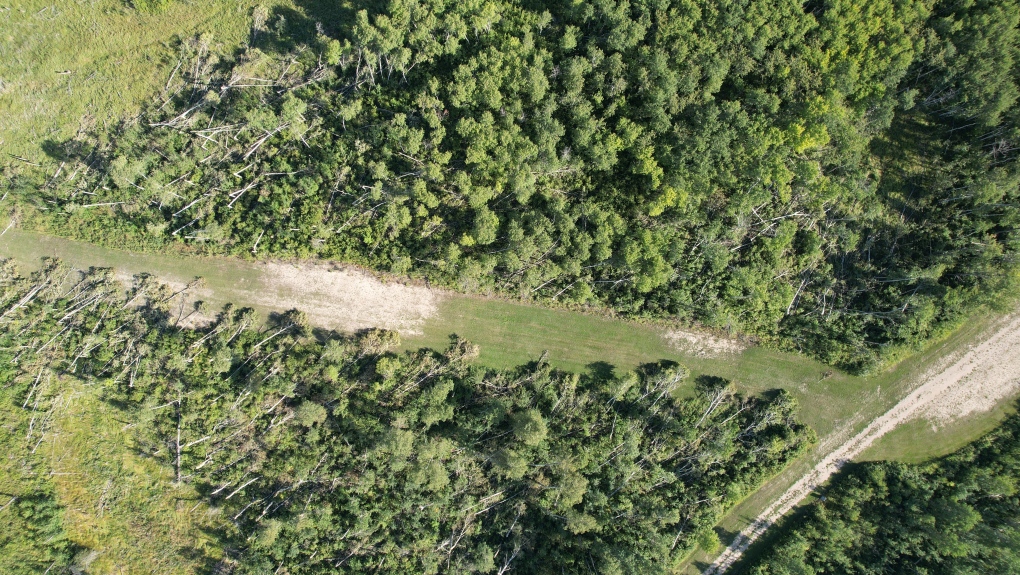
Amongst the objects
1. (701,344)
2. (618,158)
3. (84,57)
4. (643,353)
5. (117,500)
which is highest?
(84,57)

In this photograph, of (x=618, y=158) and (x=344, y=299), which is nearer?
(x=618, y=158)

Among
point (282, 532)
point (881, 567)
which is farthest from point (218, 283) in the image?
point (881, 567)

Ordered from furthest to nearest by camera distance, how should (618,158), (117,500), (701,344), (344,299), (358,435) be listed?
(117,500), (701,344), (344,299), (358,435), (618,158)

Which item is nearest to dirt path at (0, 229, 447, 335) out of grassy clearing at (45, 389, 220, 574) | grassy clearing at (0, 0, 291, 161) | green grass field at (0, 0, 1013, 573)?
green grass field at (0, 0, 1013, 573)

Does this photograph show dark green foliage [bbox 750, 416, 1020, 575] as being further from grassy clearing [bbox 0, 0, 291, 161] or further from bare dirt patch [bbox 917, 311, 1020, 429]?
grassy clearing [bbox 0, 0, 291, 161]

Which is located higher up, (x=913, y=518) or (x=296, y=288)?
(x=296, y=288)

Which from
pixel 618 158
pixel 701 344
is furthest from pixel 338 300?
pixel 701 344

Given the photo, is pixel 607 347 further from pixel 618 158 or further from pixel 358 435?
pixel 358 435

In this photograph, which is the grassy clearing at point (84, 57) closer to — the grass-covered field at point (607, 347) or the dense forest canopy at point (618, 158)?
the dense forest canopy at point (618, 158)

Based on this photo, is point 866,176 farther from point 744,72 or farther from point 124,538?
point 124,538
